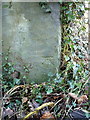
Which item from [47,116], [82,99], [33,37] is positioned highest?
[33,37]

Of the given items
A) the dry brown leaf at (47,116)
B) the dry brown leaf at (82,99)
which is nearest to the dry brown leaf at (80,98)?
the dry brown leaf at (82,99)

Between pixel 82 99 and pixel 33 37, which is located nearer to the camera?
pixel 82 99

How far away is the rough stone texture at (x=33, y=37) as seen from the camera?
6.66ft

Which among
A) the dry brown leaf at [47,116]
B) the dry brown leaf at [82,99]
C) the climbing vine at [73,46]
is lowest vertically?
the dry brown leaf at [47,116]

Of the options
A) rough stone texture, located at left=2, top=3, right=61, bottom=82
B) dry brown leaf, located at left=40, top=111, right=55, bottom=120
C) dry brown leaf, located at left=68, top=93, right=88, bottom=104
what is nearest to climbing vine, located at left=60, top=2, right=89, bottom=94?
rough stone texture, located at left=2, top=3, right=61, bottom=82

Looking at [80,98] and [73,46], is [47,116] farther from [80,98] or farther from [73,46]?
[73,46]

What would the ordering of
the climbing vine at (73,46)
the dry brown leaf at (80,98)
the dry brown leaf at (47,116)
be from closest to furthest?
the dry brown leaf at (47,116)
the dry brown leaf at (80,98)
the climbing vine at (73,46)

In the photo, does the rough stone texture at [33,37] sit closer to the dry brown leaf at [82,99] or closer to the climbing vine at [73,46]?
the climbing vine at [73,46]

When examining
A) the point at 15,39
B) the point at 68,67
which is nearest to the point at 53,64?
the point at 68,67

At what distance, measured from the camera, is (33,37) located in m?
2.05

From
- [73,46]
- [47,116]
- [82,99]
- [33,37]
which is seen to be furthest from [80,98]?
[33,37]

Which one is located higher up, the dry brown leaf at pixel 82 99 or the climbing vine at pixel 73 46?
the climbing vine at pixel 73 46

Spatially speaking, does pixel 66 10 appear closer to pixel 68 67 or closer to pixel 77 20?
pixel 77 20

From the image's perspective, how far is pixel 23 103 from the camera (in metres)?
1.76
